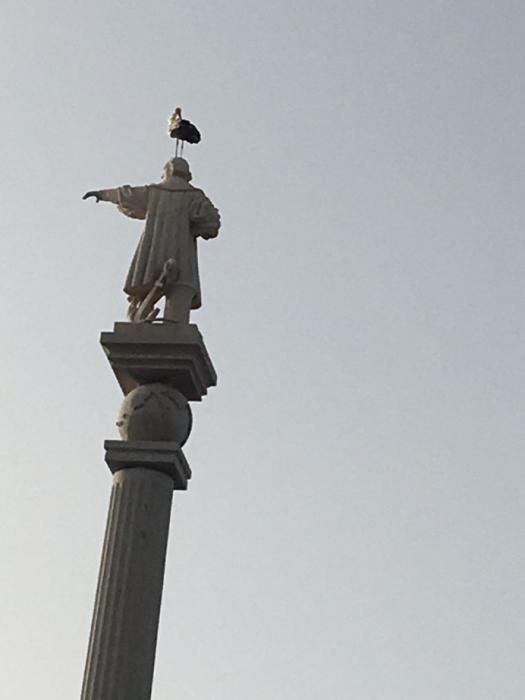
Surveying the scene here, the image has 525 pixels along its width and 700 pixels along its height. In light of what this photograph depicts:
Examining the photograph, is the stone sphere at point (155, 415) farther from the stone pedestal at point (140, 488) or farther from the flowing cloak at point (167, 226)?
the flowing cloak at point (167, 226)

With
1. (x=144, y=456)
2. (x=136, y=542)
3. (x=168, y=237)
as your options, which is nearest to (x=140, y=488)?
(x=144, y=456)

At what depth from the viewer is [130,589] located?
17719mm

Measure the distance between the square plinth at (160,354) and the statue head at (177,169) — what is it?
2453 mm

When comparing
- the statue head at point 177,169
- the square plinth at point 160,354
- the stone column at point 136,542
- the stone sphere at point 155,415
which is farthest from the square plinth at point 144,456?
the statue head at point 177,169

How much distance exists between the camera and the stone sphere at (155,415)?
1877 centimetres

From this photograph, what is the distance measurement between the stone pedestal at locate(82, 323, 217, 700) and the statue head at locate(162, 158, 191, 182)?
2.46 metres

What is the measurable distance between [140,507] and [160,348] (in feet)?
6.46

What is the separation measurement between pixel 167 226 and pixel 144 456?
325cm

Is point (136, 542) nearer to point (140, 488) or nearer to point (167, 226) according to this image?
point (140, 488)

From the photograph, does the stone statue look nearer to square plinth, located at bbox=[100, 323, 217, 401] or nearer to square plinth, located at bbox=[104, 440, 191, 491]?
square plinth, located at bbox=[100, 323, 217, 401]

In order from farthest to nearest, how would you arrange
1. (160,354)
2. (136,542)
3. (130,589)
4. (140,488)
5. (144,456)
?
1. (160,354)
2. (144,456)
3. (140,488)
4. (136,542)
5. (130,589)

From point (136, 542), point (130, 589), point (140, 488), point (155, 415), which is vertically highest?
point (155, 415)

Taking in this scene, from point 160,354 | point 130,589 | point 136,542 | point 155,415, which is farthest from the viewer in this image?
point 160,354

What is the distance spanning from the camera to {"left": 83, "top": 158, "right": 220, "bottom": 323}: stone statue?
64.9 feet
